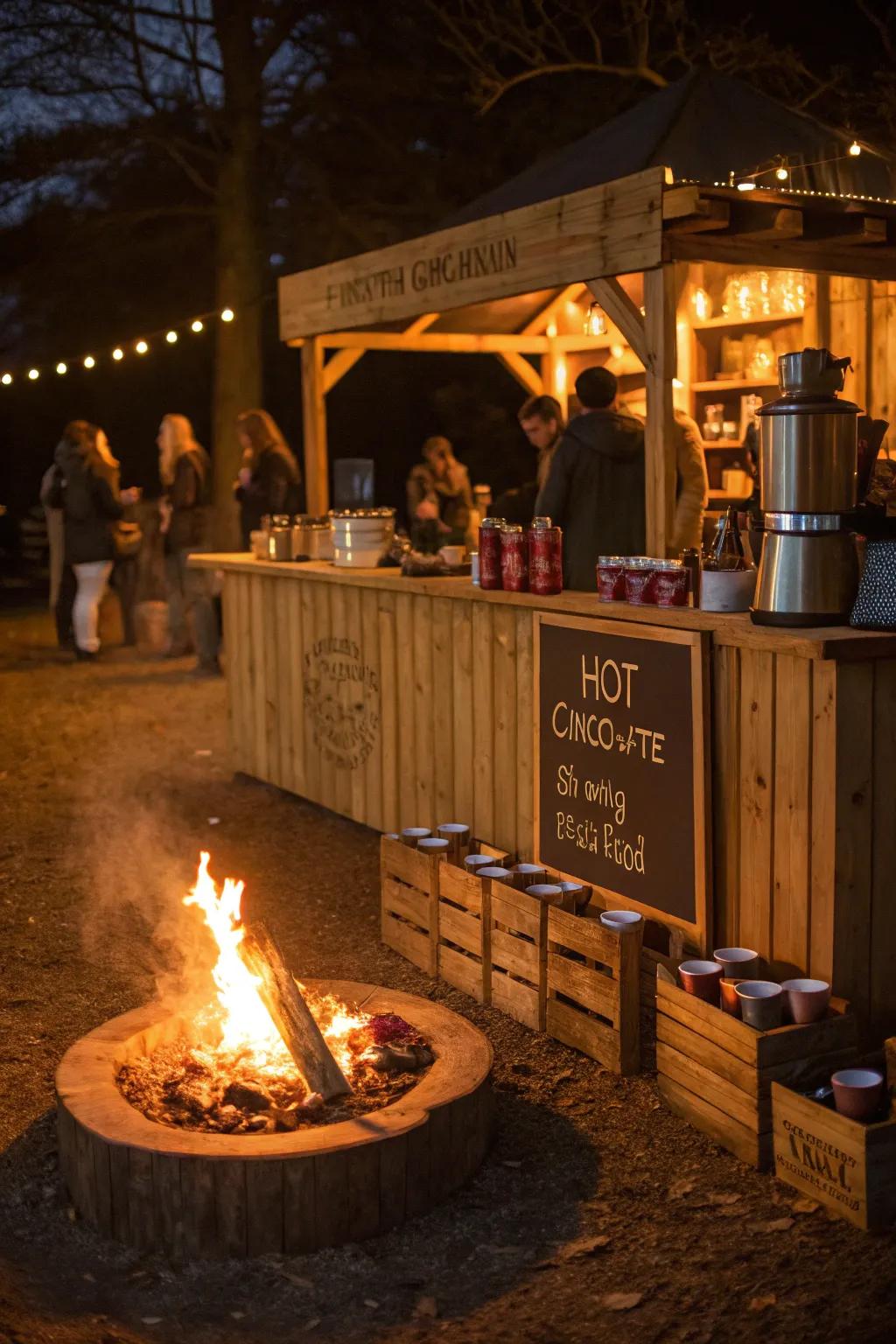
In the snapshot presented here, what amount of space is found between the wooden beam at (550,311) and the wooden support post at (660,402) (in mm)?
5117

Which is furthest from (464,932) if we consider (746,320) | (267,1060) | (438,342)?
(746,320)

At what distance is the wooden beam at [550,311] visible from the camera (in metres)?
11.0

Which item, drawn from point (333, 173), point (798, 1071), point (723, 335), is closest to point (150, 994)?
point (798, 1071)

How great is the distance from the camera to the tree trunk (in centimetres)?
1570

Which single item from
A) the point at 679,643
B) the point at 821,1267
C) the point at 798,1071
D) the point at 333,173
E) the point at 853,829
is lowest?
the point at 821,1267

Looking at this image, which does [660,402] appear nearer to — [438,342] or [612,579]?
[612,579]

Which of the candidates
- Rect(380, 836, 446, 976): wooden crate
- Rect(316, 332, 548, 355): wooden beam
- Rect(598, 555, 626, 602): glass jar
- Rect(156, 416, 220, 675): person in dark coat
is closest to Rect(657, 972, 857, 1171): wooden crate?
Rect(380, 836, 446, 976): wooden crate

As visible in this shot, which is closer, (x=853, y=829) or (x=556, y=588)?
(x=853, y=829)

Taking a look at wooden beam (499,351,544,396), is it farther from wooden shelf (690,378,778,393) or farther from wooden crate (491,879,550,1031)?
wooden crate (491,879,550,1031)

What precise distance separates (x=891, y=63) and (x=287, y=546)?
10.2 m

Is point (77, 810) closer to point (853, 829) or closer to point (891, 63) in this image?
point (853, 829)

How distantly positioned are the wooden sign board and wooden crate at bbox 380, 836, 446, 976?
96.7 inches

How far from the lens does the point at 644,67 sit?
14.0m

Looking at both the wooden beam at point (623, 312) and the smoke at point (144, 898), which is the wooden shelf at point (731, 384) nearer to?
the wooden beam at point (623, 312)
